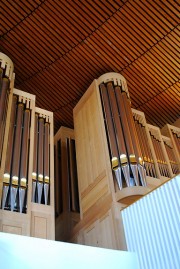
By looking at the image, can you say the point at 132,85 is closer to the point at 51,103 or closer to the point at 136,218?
the point at 51,103

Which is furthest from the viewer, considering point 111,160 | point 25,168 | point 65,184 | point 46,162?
point 65,184

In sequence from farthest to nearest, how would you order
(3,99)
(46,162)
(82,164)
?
(82,164)
(46,162)
(3,99)

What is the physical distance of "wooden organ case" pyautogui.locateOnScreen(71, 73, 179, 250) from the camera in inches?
248

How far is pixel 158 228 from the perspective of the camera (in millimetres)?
4910

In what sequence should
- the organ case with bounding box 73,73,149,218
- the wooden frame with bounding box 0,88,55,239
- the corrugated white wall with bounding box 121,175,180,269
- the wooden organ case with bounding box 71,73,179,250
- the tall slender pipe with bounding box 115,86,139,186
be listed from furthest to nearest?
the tall slender pipe with bounding box 115,86,139,186
the organ case with bounding box 73,73,149,218
the wooden organ case with bounding box 71,73,179,250
the wooden frame with bounding box 0,88,55,239
the corrugated white wall with bounding box 121,175,180,269

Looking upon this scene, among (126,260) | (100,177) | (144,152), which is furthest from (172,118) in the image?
(126,260)

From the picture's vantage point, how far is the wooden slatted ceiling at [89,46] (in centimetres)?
785

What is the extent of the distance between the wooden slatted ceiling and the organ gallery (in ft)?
1.67

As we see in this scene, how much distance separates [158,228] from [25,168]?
2.66 metres

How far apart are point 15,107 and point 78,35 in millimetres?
2037

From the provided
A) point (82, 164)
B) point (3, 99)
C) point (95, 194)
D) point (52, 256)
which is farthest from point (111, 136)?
point (52, 256)

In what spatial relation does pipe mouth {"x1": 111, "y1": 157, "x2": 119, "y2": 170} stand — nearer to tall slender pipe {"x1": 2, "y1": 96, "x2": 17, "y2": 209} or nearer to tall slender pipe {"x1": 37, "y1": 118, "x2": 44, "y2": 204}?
tall slender pipe {"x1": 37, "y1": 118, "x2": 44, "y2": 204}

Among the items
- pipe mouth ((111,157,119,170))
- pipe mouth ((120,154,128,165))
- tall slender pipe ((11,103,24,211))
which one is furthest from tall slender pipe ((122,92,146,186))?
tall slender pipe ((11,103,24,211))

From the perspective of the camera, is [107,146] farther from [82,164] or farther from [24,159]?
[24,159]
